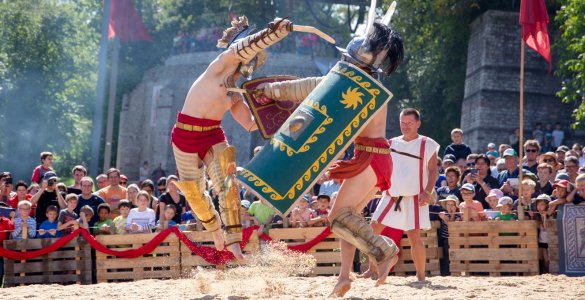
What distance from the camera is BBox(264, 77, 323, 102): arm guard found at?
9180mm

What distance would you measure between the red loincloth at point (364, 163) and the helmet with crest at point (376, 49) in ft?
1.98

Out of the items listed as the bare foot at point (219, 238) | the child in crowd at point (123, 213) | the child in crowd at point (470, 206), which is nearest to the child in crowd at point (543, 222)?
the child in crowd at point (470, 206)

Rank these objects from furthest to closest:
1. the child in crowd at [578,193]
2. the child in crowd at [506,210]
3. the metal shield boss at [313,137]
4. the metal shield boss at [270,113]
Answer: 1. the child in crowd at [506,210]
2. the child in crowd at [578,193]
3. the metal shield boss at [270,113]
4. the metal shield boss at [313,137]

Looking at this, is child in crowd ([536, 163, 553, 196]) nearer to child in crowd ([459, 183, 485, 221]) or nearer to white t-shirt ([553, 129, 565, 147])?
child in crowd ([459, 183, 485, 221])

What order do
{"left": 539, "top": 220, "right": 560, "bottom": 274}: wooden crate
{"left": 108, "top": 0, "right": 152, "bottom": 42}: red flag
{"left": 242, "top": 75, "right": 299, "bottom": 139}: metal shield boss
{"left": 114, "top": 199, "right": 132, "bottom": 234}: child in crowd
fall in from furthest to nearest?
{"left": 108, "top": 0, "right": 152, "bottom": 42}: red flag
{"left": 114, "top": 199, "right": 132, "bottom": 234}: child in crowd
{"left": 539, "top": 220, "right": 560, "bottom": 274}: wooden crate
{"left": 242, "top": 75, "right": 299, "bottom": 139}: metal shield boss

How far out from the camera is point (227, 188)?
1012cm

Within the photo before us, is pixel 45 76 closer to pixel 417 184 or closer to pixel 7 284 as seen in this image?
pixel 7 284

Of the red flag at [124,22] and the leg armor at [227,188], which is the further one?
the red flag at [124,22]

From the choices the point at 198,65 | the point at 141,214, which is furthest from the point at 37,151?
the point at 141,214

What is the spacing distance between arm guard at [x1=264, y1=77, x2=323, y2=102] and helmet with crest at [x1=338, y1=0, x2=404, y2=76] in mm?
367

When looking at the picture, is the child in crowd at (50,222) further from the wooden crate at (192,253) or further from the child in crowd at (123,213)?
the wooden crate at (192,253)

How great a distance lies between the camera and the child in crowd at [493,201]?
1287 centimetres

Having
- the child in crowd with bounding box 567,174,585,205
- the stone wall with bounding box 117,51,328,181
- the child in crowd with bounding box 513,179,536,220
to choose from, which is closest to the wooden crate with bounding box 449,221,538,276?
the child in crowd with bounding box 513,179,536,220

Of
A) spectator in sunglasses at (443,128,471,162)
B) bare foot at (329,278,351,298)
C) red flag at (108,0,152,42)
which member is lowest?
bare foot at (329,278,351,298)
